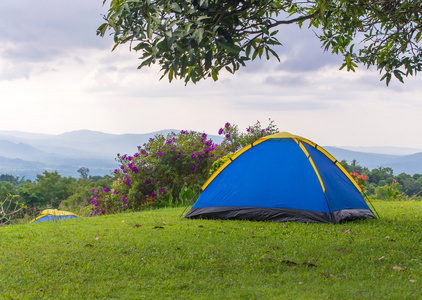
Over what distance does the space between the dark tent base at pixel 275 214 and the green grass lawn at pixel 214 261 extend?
0.28m

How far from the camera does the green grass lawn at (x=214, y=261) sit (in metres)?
3.65


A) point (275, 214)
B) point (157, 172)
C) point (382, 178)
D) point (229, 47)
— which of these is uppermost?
point (229, 47)

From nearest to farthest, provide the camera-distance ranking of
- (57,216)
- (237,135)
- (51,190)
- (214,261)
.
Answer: (214,261)
(57,216)
(237,135)
(51,190)

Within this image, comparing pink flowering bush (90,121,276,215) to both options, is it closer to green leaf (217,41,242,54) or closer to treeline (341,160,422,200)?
green leaf (217,41,242,54)

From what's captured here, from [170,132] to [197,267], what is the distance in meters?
8.02

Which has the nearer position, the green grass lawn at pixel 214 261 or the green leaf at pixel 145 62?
the green grass lawn at pixel 214 261

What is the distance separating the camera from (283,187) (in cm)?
711

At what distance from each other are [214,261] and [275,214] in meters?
2.76

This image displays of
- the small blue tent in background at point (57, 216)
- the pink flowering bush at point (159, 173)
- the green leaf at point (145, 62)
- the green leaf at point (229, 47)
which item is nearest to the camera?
the green leaf at point (229, 47)

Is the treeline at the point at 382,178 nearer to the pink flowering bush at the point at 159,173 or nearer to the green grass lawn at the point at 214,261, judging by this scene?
the pink flowering bush at the point at 159,173

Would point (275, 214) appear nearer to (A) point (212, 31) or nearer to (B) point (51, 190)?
(A) point (212, 31)

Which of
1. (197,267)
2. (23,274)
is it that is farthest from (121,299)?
(23,274)

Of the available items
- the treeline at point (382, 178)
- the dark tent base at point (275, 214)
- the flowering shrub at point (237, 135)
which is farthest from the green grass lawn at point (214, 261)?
the treeline at point (382, 178)

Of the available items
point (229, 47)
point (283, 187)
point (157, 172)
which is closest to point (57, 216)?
point (157, 172)
